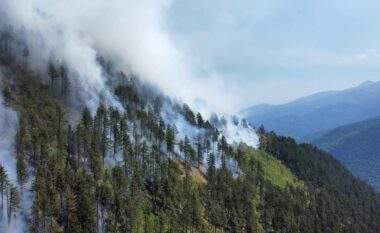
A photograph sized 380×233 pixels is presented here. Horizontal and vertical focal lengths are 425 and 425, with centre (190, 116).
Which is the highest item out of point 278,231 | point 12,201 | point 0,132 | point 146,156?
point 0,132

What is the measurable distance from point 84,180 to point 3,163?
38140 millimetres

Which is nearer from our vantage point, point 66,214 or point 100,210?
point 66,214

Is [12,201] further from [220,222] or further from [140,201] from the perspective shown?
[220,222]

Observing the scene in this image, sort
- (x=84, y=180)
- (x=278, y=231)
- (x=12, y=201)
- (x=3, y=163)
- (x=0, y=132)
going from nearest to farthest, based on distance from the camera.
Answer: (x=12, y=201), (x=84, y=180), (x=3, y=163), (x=0, y=132), (x=278, y=231)

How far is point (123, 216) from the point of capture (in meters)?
152

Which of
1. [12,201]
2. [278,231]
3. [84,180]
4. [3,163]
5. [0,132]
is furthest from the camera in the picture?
[278,231]

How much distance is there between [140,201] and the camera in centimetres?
16500

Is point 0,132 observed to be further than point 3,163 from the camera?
Yes

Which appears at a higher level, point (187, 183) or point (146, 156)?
point (146, 156)

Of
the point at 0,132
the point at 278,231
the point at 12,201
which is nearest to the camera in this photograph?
the point at 12,201

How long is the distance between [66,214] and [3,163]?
128 feet

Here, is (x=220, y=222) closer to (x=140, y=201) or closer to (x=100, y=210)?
(x=140, y=201)

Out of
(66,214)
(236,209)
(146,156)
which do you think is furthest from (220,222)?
(66,214)

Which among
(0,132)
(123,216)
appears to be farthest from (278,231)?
(0,132)
